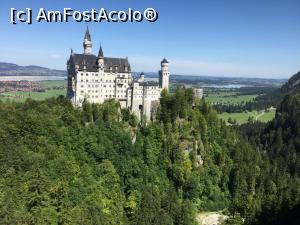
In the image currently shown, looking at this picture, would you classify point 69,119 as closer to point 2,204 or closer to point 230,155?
point 2,204

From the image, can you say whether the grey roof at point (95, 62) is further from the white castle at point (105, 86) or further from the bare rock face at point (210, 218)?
the bare rock face at point (210, 218)

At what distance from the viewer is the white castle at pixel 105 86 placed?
4811 inches

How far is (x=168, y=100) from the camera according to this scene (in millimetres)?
126875

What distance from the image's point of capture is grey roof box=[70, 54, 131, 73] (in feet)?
408

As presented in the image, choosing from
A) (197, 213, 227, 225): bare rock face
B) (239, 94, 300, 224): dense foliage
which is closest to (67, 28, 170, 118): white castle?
(197, 213, 227, 225): bare rock face

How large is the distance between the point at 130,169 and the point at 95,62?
119 feet

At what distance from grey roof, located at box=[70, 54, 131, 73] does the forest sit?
1233 cm

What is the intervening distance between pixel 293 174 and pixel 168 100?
69.0 meters

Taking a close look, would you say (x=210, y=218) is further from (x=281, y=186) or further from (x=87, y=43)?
(x=87, y=43)

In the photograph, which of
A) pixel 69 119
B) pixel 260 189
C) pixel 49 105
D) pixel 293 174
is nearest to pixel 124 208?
pixel 69 119

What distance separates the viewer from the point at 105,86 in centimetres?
12594

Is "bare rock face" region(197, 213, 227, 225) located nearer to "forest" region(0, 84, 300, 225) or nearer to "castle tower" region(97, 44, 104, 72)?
"forest" region(0, 84, 300, 225)

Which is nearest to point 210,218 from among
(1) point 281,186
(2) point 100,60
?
(1) point 281,186

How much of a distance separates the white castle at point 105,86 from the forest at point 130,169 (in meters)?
4.01
